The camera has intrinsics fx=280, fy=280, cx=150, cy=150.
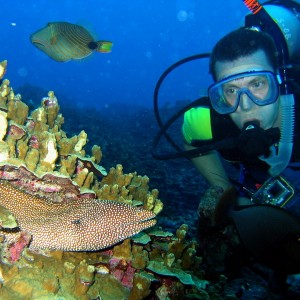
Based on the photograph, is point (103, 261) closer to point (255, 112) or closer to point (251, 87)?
point (255, 112)

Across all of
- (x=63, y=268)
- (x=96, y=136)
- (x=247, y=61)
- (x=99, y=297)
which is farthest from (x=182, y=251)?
(x=96, y=136)

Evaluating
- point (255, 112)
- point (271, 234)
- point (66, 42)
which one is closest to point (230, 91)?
point (255, 112)

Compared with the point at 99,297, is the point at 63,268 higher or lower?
higher

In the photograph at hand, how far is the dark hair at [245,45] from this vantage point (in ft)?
11.6

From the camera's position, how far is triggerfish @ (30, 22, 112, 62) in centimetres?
343

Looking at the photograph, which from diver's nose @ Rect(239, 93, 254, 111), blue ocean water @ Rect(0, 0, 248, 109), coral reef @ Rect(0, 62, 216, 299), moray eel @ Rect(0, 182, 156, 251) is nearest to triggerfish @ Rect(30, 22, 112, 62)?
coral reef @ Rect(0, 62, 216, 299)

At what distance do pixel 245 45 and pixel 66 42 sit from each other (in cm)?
224

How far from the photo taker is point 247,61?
11.7ft

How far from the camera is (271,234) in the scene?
7.96ft

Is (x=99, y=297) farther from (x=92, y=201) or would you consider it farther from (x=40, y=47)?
(x=40, y=47)

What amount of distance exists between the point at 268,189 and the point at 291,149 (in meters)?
0.59

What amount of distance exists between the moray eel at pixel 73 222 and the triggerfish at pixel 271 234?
3.15 feet

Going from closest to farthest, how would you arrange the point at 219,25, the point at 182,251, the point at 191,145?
the point at 182,251, the point at 191,145, the point at 219,25

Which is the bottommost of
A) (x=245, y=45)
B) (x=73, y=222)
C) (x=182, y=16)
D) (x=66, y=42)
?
(x=73, y=222)
